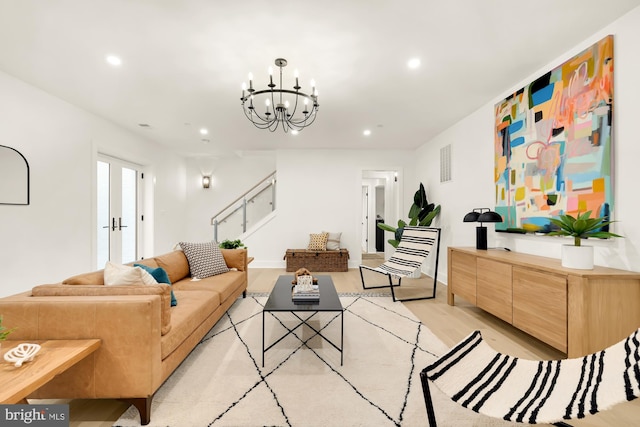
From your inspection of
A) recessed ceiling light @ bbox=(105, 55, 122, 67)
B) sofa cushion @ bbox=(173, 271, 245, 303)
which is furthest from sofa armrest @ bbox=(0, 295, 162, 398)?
recessed ceiling light @ bbox=(105, 55, 122, 67)

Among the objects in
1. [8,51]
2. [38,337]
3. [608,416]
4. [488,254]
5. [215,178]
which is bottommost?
[608,416]

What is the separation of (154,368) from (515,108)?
4010 mm

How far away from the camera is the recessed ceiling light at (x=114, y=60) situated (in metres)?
2.67

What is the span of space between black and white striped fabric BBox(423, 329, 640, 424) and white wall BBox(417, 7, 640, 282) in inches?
54.0

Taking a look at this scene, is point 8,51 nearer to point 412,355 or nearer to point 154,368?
point 154,368

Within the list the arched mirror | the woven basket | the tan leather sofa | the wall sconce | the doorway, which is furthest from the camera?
the doorway

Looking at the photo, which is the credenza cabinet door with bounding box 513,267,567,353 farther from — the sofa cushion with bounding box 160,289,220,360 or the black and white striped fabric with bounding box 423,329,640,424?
the sofa cushion with bounding box 160,289,220,360

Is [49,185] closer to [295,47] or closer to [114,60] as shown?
Result: [114,60]

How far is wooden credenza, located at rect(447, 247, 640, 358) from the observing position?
192 cm

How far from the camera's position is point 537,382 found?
4.27 feet

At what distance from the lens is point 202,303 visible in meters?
2.40

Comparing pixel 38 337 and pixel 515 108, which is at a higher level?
pixel 515 108

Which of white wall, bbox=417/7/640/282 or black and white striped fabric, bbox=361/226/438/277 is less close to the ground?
white wall, bbox=417/7/640/282

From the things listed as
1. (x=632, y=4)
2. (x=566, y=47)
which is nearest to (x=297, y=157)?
(x=566, y=47)
